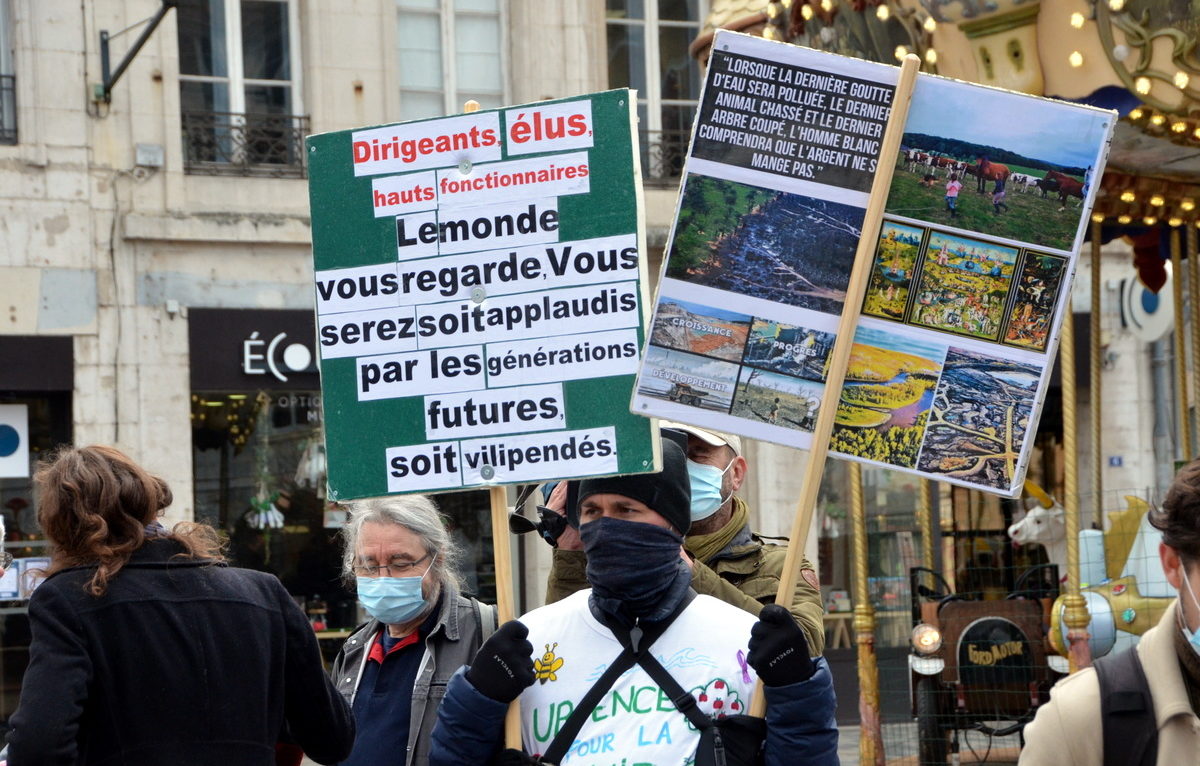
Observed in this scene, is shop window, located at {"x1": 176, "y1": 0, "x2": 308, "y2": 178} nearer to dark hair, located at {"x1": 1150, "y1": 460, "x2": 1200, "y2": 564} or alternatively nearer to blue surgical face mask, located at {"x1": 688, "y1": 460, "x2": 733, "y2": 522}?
blue surgical face mask, located at {"x1": 688, "y1": 460, "x2": 733, "y2": 522}

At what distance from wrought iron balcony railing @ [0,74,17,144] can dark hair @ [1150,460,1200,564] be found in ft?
40.1

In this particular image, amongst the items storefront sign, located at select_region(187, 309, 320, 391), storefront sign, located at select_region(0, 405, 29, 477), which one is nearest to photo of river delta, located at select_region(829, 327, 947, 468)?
storefront sign, located at select_region(187, 309, 320, 391)

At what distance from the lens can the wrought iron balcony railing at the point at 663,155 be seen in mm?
15109

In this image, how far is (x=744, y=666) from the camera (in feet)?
10.3

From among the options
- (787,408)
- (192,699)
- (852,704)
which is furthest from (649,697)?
(852,704)

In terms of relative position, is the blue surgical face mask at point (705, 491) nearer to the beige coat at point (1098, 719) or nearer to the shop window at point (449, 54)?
the beige coat at point (1098, 719)

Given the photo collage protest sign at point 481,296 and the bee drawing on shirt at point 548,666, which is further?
the photo collage protest sign at point 481,296

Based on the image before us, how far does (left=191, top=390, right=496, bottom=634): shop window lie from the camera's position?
1363cm

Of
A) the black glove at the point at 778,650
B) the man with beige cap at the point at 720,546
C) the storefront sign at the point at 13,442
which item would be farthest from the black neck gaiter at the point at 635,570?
the storefront sign at the point at 13,442

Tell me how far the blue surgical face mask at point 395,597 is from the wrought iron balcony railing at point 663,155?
11.0 m

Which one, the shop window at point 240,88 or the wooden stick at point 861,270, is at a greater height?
the shop window at point 240,88

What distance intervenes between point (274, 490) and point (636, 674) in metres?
11.1

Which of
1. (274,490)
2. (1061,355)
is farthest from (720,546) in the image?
(274,490)

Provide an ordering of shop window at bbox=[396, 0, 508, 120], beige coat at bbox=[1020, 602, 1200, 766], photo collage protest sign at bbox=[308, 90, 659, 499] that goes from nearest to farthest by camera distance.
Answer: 1. beige coat at bbox=[1020, 602, 1200, 766]
2. photo collage protest sign at bbox=[308, 90, 659, 499]
3. shop window at bbox=[396, 0, 508, 120]
